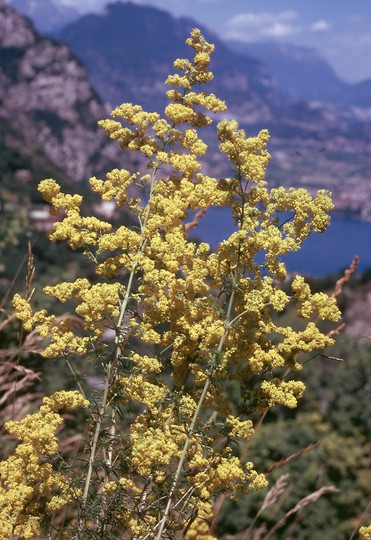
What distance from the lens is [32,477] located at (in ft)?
9.02

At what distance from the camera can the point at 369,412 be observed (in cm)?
2411

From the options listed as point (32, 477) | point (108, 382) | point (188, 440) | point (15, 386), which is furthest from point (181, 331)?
point (15, 386)

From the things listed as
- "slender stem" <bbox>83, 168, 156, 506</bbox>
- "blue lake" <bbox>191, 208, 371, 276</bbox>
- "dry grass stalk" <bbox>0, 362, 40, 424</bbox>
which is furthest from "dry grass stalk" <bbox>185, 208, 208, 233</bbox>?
"blue lake" <bbox>191, 208, 371, 276</bbox>

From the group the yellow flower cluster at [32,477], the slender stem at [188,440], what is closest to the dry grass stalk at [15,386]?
the yellow flower cluster at [32,477]

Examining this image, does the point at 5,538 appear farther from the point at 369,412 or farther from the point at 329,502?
the point at 369,412

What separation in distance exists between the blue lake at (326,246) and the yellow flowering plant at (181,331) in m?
99.0

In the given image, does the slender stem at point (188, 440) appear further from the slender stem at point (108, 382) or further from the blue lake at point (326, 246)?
the blue lake at point (326, 246)

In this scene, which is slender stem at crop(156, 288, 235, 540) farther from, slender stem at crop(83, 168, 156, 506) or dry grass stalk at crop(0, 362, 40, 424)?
dry grass stalk at crop(0, 362, 40, 424)

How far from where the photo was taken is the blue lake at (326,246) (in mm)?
117375

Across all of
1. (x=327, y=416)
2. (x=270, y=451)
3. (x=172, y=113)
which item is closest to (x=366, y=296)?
(x=327, y=416)

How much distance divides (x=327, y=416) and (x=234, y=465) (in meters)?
24.8

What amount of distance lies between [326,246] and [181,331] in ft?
471

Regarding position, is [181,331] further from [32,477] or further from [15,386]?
[15,386]

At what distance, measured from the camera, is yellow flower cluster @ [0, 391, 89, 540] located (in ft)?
8.72
